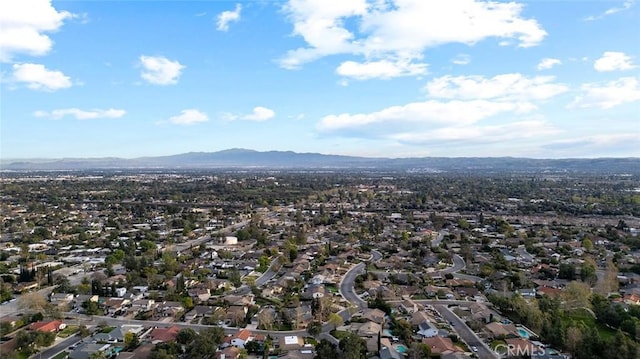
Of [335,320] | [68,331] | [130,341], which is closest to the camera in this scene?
[130,341]

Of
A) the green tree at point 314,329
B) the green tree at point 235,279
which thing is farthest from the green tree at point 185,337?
Result: the green tree at point 235,279

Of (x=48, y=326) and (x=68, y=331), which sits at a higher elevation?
(x=48, y=326)

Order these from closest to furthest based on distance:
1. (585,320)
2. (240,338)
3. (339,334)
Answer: (240,338) → (339,334) → (585,320)

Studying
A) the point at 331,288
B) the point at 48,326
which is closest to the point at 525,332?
the point at 331,288

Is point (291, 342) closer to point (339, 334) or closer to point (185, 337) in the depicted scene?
point (339, 334)

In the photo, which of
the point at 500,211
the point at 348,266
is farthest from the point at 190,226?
the point at 500,211

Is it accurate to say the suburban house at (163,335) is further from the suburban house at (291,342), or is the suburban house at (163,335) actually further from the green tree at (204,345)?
the suburban house at (291,342)

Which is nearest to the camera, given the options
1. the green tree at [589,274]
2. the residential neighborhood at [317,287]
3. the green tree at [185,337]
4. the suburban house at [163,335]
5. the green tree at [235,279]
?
the green tree at [185,337]

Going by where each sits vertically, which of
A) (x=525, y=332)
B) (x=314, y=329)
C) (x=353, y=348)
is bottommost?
(x=525, y=332)

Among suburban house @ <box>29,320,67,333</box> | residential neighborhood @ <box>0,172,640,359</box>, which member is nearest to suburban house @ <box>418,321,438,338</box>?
residential neighborhood @ <box>0,172,640,359</box>

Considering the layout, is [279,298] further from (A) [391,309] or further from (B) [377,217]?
(B) [377,217]
